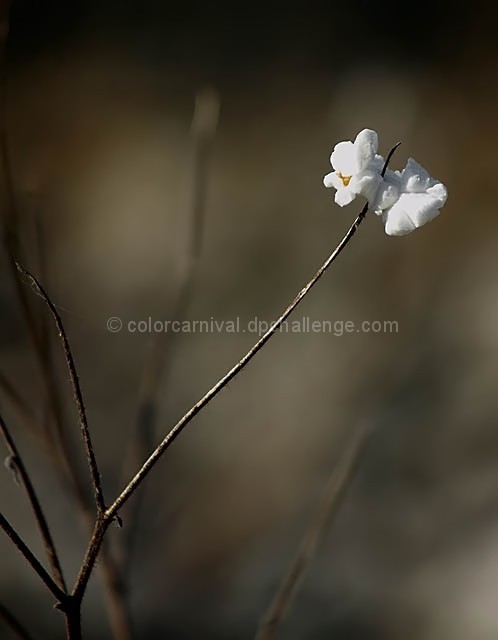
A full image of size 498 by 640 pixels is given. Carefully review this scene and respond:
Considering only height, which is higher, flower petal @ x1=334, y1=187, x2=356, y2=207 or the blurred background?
the blurred background

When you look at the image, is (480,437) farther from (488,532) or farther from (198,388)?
(198,388)

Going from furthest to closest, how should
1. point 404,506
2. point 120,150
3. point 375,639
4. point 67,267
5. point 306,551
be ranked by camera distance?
1. point 120,150
2. point 67,267
3. point 404,506
4. point 375,639
5. point 306,551

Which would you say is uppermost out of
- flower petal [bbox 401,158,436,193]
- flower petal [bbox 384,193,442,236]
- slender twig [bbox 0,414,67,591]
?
flower petal [bbox 401,158,436,193]

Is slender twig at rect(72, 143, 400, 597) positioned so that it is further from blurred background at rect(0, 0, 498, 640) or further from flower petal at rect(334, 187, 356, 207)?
blurred background at rect(0, 0, 498, 640)

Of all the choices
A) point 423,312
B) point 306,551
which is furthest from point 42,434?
point 423,312

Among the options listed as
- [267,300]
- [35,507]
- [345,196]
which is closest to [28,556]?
[35,507]

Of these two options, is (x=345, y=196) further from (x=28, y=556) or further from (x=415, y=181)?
(x=28, y=556)

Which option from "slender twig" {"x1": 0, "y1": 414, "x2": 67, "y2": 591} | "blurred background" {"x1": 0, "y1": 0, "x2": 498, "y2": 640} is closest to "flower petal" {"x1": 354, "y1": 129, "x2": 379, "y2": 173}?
"slender twig" {"x1": 0, "y1": 414, "x2": 67, "y2": 591}
